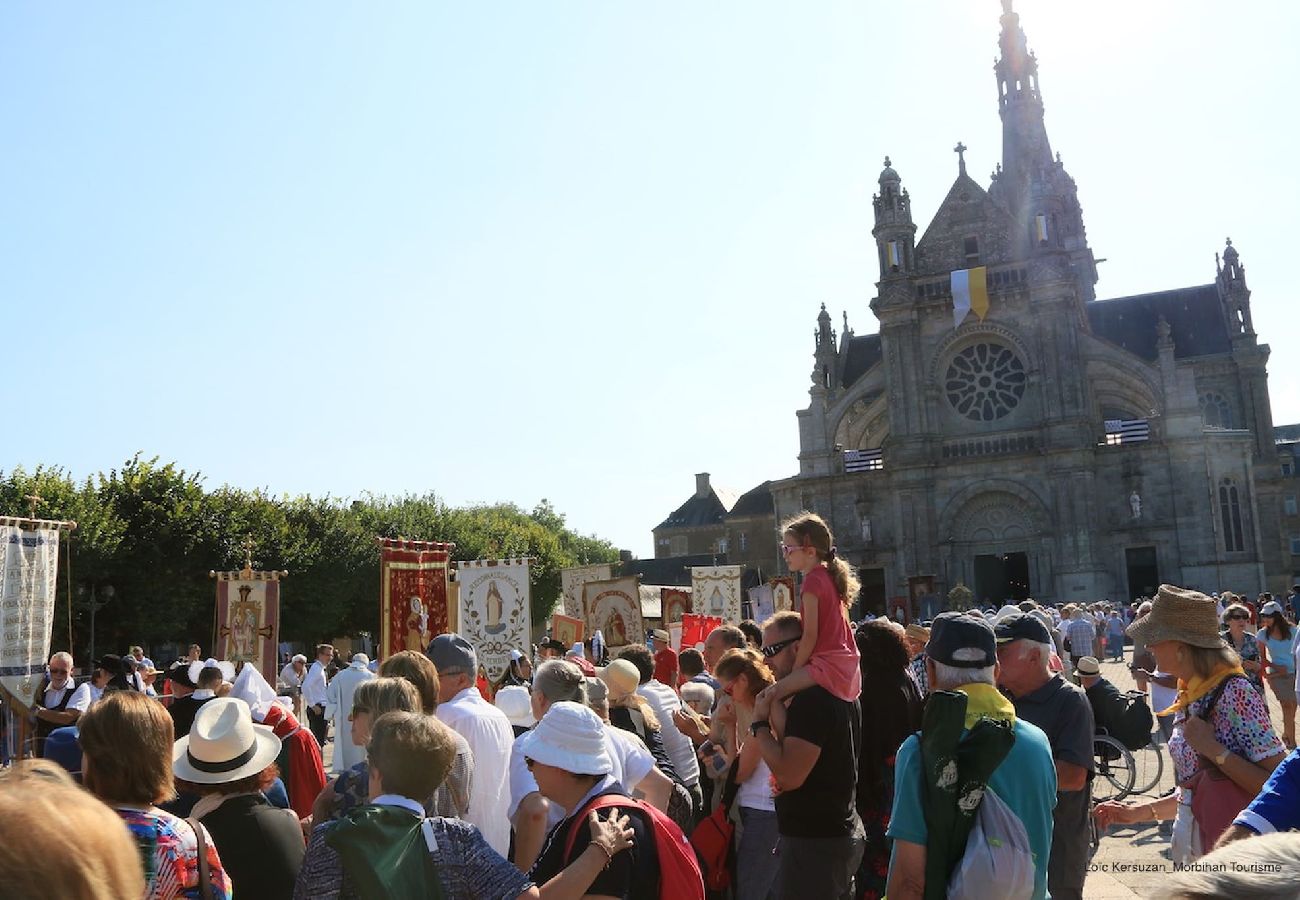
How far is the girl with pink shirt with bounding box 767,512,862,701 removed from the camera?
199 inches

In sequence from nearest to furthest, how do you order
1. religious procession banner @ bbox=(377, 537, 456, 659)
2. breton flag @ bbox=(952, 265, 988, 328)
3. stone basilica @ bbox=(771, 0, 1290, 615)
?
religious procession banner @ bbox=(377, 537, 456, 659) → stone basilica @ bbox=(771, 0, 1290, 615) → breton flag @ bbox=(952, 265, 988, 328)

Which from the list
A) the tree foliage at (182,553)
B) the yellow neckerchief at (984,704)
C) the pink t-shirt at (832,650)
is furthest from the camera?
the tree foliage at (182,553)

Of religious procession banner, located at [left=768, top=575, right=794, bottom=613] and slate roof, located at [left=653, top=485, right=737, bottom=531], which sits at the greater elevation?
slate roof, located at [left=653, top=485, right=737, bottom=531]

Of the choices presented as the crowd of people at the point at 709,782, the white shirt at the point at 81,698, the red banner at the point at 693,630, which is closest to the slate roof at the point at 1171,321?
the red banner at the point at 693,630

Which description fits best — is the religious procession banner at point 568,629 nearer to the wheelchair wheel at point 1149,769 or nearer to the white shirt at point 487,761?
the wheelchair wheel at point 1149,769

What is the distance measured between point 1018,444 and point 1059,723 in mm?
41699

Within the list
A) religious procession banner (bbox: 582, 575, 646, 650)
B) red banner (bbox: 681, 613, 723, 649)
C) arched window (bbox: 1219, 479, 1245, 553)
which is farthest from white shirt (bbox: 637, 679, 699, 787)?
arched window (bbox: 1219, 479, 1245, 553)

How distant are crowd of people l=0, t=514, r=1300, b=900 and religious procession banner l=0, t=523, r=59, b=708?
15.6 feet

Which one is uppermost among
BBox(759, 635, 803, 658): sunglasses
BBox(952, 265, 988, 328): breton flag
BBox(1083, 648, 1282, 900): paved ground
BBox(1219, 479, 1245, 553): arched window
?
BBox(952, 265, 988, 328): breton flag

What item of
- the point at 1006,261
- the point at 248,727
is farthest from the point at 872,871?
the point at 1006,261

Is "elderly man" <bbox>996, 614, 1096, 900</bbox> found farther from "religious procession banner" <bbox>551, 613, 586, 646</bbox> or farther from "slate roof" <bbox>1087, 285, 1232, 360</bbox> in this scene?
"slate roof" <bbox>1087, 285, 1232, 360</bbox>

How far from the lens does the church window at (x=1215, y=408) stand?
52594 mm

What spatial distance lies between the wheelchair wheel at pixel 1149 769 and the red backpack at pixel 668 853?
8.75 m

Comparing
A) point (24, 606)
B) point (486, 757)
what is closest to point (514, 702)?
point (486, 757)
